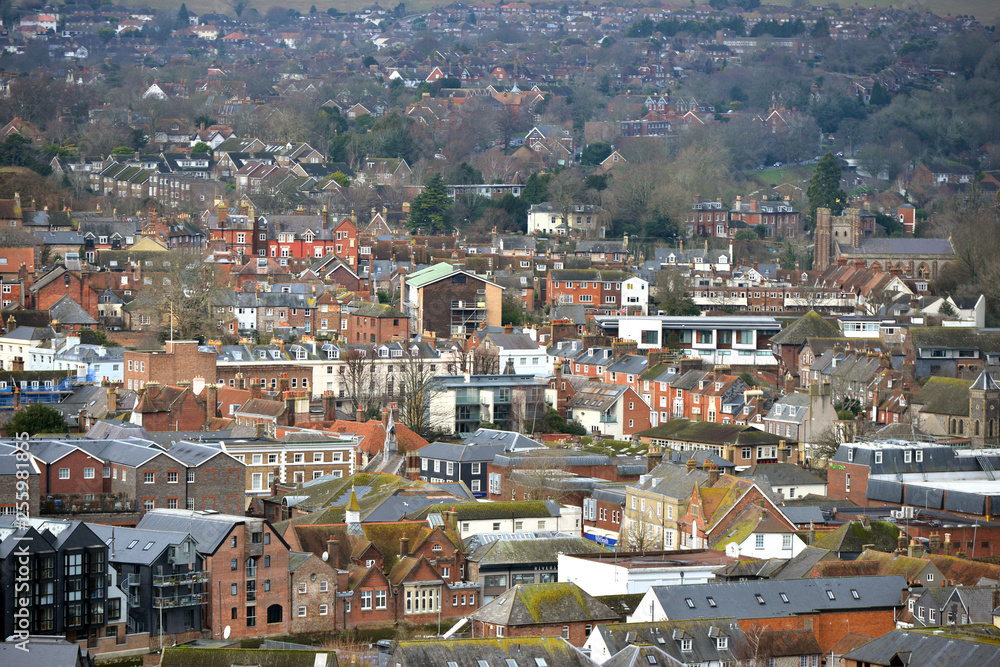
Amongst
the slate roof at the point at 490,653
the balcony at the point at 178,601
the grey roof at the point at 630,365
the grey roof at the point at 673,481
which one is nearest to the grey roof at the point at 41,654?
the balcony at the point at 178,601

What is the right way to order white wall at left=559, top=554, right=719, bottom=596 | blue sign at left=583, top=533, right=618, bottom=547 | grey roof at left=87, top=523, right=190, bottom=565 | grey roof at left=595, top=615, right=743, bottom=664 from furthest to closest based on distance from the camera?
blue sign at left=583, top=533, right=618, bottom=547 < white wall at left=559, top=554, right=719, bottom=596 < grey roof at left=87, top=523, right=190, bottom=565 < grey roof at left=595, top=615, right=743, bottom=664

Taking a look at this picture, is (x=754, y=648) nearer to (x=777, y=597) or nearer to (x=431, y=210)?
(x=777, y=597)

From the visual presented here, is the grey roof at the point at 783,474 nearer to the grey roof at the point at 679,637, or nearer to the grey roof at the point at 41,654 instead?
the grey roof at the point at 679,637

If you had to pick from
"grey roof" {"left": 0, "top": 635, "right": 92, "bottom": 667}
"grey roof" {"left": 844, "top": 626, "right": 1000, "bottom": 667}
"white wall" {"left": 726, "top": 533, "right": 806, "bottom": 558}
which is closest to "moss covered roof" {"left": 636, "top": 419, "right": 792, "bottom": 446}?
"white wall" {"left": 726, "top": 533, "right": 806, "bottom": 558}

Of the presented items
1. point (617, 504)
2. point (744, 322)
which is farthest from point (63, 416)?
point (744, 322)

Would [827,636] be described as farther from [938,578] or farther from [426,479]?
[426,479]

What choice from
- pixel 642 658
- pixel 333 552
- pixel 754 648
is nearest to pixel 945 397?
pixel 333 552

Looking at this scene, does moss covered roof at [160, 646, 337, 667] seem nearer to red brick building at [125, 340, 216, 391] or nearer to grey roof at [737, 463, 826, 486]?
grey roof at [737, 463, 826, 486]
